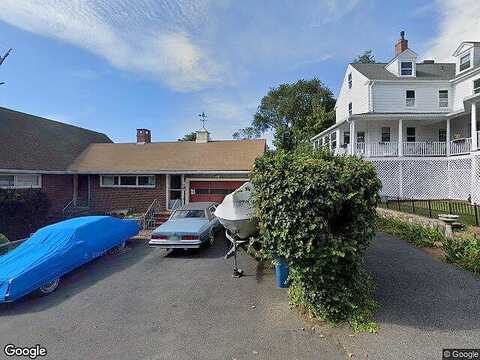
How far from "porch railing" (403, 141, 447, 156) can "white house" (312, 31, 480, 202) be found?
0.18 ft

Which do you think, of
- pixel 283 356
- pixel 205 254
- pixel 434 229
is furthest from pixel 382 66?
pixel 283 356

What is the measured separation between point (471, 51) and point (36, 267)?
26.5 m

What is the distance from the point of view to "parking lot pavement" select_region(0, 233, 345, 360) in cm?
401

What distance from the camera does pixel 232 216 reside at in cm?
723

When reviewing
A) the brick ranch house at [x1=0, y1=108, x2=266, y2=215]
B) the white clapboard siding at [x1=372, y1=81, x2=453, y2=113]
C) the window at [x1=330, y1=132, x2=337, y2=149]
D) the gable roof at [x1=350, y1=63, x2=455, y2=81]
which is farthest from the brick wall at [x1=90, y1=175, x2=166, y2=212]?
the gable roof at [x1=350, y1=63, x2=455, y2=81]

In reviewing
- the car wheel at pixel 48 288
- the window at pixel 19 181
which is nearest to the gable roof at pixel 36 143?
the window at pixel 19 181

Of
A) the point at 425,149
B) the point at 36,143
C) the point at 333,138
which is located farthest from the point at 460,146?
the point at 36,143

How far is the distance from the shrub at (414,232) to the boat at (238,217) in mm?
5828

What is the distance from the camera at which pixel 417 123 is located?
67.4ft

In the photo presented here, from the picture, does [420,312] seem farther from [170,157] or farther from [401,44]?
[401,44]

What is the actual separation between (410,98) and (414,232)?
50.0 feet

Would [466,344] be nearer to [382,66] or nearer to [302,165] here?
[302,165]

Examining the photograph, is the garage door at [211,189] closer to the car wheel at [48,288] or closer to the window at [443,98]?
the car wheel at [48,288]

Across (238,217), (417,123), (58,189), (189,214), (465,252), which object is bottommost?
(465,252)
